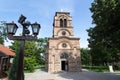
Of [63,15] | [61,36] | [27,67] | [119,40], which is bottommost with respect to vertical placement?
[27,67]

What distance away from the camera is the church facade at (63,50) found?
129ft

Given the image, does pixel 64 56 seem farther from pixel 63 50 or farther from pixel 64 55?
pixel 63 50

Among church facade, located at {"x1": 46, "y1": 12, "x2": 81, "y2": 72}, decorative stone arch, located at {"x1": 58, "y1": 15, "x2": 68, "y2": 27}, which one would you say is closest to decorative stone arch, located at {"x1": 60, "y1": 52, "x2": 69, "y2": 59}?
church facade, located at {"x1": 46, "y1": 12, "x2": 81, "y2": 72}

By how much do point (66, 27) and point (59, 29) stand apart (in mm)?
1728

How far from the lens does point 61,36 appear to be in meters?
40.7

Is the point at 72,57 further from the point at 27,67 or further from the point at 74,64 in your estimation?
the point at 27,67

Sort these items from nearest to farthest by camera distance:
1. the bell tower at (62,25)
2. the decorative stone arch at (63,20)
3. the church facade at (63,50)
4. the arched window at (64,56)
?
1. the church facade at (63,50)
2. the arched window at (64,56)
3. the bell tower at (62,25)
4. the decorative stone arch at (63,20)

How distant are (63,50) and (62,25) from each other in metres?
6.12

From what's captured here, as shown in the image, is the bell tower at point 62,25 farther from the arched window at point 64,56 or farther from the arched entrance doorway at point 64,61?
the arched entrance doorway at point 64,61

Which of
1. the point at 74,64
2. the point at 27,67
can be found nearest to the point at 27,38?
the point at 27,67

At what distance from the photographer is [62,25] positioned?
140 ft

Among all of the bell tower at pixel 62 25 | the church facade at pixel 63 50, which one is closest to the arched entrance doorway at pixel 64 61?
the church facade at pixel 63 50

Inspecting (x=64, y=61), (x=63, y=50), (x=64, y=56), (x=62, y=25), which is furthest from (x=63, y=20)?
(x=64, y=61)

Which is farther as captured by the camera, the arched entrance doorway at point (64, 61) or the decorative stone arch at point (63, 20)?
the decorative stone arch at point (63, 20)
